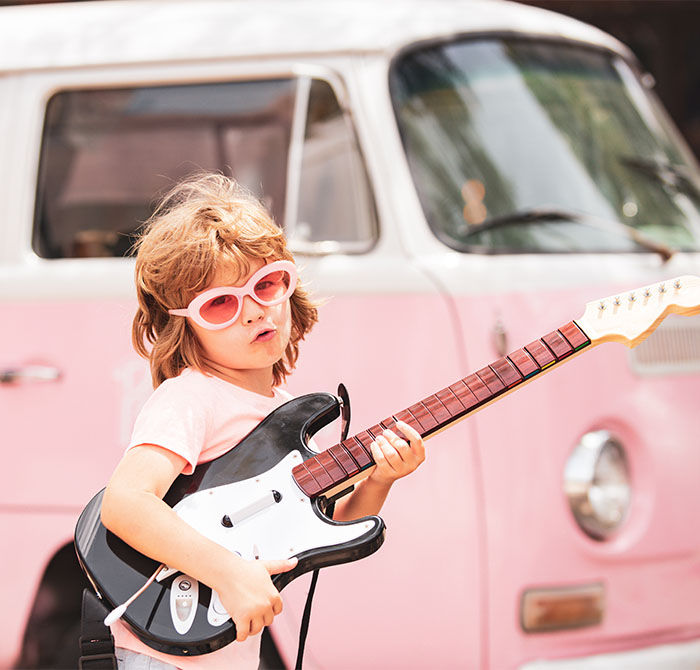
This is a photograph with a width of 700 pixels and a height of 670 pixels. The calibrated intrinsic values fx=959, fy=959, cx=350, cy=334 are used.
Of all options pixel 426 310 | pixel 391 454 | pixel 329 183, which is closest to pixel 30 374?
pixel 329 183

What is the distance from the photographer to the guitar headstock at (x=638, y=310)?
4.81ft

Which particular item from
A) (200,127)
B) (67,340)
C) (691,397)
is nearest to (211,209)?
(67,340)

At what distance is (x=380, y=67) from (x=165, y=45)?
0.69 meters

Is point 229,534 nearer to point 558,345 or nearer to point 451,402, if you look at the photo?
point 451,402

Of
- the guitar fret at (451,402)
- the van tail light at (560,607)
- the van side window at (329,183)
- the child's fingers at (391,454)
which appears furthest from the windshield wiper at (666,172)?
the child's fingers at (391,454)

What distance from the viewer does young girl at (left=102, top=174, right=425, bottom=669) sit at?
1.37m

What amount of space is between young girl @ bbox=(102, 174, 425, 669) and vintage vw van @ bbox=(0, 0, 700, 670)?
0.97 m

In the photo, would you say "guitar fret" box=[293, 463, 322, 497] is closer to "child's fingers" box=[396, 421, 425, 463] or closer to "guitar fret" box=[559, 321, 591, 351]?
"child's fingers" box=[396, 421, 425, 463]

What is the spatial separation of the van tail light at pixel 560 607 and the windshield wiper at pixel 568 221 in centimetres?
99

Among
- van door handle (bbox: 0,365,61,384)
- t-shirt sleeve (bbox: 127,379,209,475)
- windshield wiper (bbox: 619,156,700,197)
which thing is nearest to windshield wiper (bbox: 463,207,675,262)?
windshield wiper (bbox: 619,156,700,197)

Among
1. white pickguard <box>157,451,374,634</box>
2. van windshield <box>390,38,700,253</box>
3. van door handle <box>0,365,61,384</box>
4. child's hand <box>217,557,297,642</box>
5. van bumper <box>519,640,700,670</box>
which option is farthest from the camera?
van windshield <box>390,38,700,253</box>

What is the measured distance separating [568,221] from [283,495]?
5.53ft

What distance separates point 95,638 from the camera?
59.1 inches

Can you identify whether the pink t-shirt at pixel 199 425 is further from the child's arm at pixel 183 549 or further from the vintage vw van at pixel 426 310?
the vintage vw van at pixel 426 310
